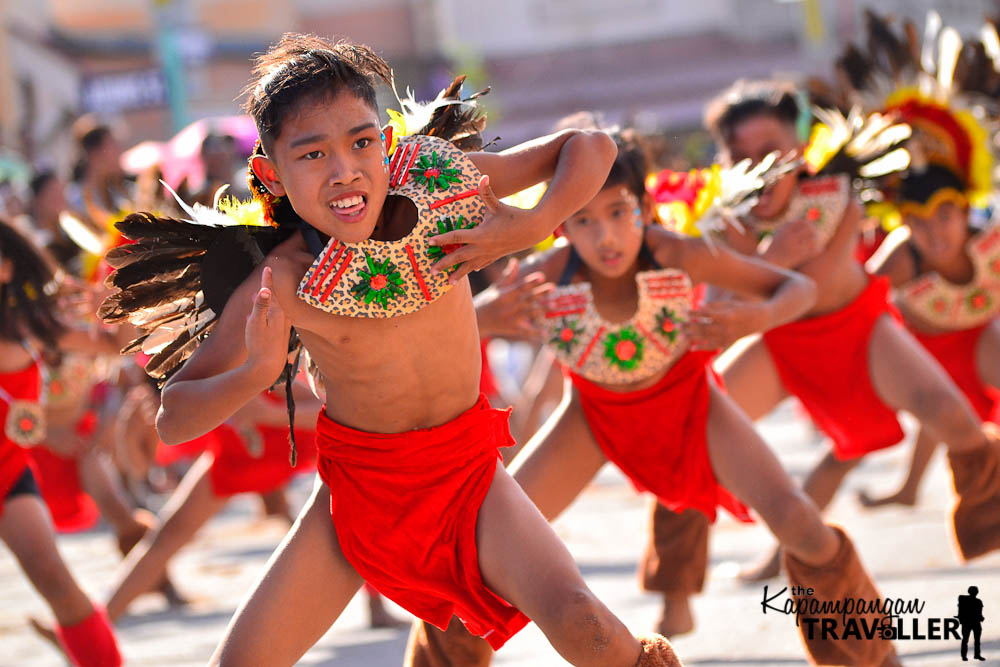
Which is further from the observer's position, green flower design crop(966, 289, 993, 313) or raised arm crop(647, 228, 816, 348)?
green flower design crop(966, 289, 993, 313)

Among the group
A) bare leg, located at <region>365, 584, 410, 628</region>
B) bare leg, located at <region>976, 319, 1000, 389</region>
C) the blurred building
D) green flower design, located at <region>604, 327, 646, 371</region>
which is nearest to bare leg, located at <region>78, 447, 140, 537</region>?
bare leg, located at <region>365, 584, 410, 628</region>

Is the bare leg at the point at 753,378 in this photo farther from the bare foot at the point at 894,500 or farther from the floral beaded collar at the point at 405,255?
the floral beaded collar at the point at 405,255

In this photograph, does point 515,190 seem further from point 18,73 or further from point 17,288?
point 18,73

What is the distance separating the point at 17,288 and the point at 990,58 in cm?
424

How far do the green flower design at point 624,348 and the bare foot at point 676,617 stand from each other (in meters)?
1.11

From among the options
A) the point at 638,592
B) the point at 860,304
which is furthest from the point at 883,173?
the point at 638,592

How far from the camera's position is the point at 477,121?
3.96 metres

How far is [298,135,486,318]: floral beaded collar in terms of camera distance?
346 cm

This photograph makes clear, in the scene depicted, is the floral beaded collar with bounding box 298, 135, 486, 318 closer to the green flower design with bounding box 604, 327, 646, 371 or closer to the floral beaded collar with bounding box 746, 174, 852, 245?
the green flower design with bounding box 604, 327, 646, 371

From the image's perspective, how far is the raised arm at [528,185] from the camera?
11.3ft

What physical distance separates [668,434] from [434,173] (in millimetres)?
1419

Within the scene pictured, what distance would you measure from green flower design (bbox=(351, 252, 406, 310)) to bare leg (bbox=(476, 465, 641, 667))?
542mm

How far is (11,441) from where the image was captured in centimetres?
517

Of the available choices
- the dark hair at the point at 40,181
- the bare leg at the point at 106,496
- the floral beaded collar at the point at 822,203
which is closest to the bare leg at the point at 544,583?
the floral beaded collar at the point at 822,203
